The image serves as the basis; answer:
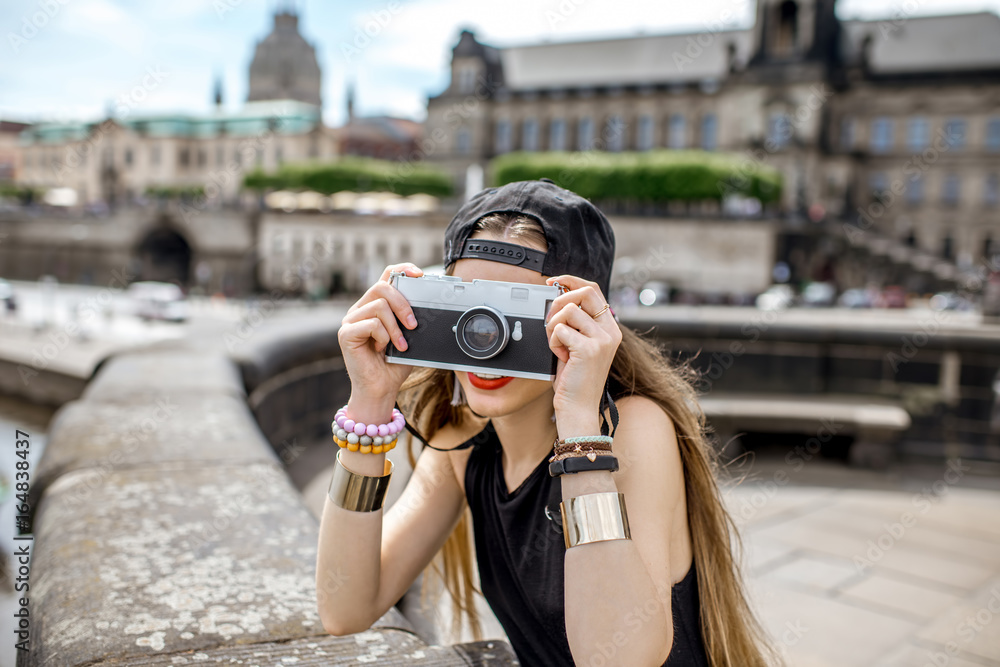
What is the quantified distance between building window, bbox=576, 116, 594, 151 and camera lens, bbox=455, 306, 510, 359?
56638 mm

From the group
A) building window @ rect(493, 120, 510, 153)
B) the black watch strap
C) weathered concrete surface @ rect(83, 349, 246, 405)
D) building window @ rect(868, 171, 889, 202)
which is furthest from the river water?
building window @ rect(493, 120, 510, 153)

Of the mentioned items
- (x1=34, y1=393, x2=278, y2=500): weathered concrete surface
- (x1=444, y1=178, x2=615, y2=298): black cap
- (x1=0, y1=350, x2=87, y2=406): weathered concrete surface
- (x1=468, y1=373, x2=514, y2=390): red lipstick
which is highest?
(x1=444, y1=178, x2=615, y2=298): black cap

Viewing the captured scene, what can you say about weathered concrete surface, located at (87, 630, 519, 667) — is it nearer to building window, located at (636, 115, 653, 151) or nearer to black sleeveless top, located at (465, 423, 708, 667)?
black sleeveless top, located at (465, 423, 708, 667)

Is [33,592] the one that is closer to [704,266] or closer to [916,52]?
[704,266]

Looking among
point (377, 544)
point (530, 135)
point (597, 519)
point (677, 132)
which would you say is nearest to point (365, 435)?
point (377, 544)

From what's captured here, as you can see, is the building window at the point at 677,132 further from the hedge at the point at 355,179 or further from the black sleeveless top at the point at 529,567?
the black sleeveless top at the point at 529,567

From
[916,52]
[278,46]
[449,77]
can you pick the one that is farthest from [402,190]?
[278,46]

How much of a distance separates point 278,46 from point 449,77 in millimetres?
43824

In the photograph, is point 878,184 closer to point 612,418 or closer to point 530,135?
point 530,135

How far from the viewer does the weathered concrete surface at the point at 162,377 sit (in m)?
3.54

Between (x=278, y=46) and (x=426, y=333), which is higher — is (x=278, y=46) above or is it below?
above

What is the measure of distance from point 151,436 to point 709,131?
54.0 metres

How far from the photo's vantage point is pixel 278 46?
9394 cm

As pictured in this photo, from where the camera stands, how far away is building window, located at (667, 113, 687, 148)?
53.7 meters
